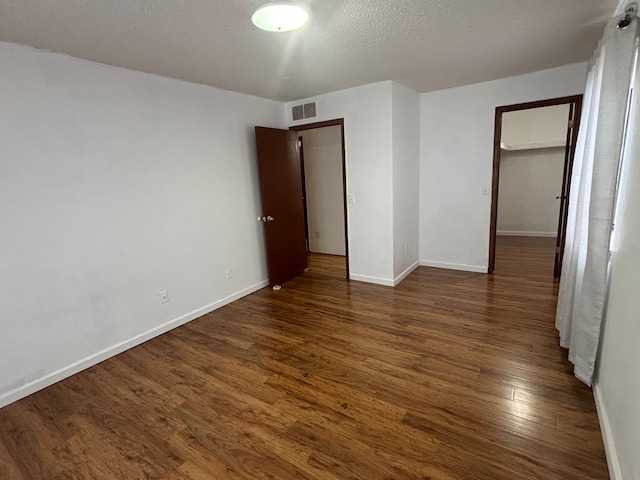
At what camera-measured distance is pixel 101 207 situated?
A: 2.53 metres

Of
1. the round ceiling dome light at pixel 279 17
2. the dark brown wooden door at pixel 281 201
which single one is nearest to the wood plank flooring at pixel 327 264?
the dark brown wooden door at pixel 281 201

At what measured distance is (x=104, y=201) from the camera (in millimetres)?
2545

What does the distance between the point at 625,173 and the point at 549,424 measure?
4.71 ft

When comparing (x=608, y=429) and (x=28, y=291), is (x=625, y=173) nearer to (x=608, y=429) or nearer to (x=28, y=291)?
(x=608, y=429)

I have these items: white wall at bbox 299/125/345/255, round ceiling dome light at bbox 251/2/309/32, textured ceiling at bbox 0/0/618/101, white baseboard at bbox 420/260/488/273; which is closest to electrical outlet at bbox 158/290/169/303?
textured ceiling at bbox 0/0/618/101

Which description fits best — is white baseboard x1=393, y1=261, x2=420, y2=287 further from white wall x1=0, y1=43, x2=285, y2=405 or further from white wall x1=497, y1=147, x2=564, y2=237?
white wall x1=497, y1=147, x2=564, y2=237

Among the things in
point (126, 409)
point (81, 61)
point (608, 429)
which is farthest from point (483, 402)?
point (81, 61)

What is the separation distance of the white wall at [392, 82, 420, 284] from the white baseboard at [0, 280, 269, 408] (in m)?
2.16

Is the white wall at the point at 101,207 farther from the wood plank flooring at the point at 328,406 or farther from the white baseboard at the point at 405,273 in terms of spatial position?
the white baseboard at the point at 405,273

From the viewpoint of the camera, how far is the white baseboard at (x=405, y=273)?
3.94 m

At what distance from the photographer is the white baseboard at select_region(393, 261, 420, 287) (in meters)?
3.94

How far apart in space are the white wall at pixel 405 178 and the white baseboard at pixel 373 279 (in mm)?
89

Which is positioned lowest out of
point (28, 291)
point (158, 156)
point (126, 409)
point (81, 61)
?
point (126, 409)

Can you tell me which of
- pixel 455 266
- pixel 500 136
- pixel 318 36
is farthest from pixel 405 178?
pixel 318 36
